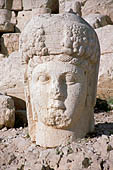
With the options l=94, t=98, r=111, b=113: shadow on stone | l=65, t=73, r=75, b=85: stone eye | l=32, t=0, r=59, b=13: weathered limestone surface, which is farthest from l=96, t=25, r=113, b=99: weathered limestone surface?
l=32, t=0, r=59, b=13: weathered limestone surface

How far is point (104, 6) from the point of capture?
29.8 ft

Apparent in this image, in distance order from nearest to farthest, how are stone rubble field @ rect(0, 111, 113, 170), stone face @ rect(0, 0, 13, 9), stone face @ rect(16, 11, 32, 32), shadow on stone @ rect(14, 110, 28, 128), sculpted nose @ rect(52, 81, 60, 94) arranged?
stone rubble field @ rect(0, 111, 113, 170) → sculpted nose @ rect(52, 81, 60, 94) → shadow on stone @ rect(14, 110, 28, 128) → stone face @ rect(16, 11, 32, 32) → stone face @ rect(0, 0, 13, 9)

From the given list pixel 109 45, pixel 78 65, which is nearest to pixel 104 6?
pixel 109 45

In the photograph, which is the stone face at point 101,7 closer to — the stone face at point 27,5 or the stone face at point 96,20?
the stone face at point 96,20

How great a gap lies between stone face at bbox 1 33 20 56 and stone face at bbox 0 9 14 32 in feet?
1.33

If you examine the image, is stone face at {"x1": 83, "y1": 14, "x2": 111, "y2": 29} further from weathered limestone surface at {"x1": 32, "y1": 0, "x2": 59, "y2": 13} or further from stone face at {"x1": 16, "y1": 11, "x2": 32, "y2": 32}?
stone face at {"x1": 16, "y1": 11, "x2": 32, "y2": 32}

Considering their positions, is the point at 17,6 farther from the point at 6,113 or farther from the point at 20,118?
the point at 6,113

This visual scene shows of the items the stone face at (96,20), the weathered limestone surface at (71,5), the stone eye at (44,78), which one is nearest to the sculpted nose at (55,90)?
the stone eye at (44,78)

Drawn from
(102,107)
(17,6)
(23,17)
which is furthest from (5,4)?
(102,107)

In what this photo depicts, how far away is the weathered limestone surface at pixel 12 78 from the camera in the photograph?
6.11 meters

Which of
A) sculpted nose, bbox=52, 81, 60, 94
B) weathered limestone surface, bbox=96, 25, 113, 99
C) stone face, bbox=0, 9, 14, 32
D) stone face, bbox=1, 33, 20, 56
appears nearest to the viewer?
sculpted nose, bbox=52, 81, 60, 94

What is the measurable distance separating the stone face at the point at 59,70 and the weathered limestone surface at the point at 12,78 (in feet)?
7.98

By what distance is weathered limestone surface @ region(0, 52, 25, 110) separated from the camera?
20.0 feet

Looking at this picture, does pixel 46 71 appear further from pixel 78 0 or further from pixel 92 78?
pixel 78 0
